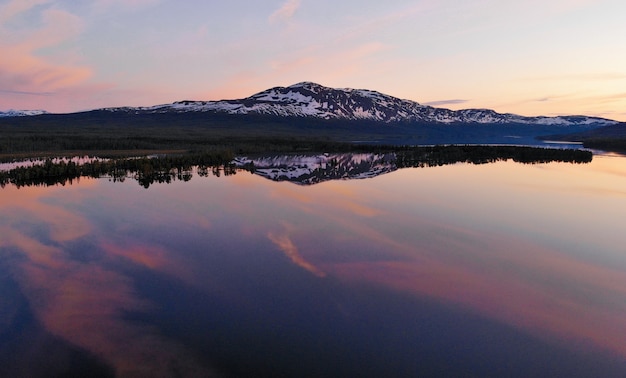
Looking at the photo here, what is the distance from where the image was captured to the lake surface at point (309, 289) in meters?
6.02

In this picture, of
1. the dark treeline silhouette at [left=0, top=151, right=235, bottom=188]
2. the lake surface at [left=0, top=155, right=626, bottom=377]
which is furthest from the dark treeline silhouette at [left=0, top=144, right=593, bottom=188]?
the lake surface at [left=0, top=155, right=626, bottom=377]

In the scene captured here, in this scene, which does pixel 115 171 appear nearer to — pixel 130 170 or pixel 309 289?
pixel 130 170

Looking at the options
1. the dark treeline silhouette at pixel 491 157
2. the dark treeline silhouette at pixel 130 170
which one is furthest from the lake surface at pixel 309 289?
the dark treeline silhouette at pixel 491 157

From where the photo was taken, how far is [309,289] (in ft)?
27.9

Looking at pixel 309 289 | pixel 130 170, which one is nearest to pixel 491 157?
pixel 130 170

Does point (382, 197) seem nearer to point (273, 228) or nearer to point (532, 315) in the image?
point (273, 228)

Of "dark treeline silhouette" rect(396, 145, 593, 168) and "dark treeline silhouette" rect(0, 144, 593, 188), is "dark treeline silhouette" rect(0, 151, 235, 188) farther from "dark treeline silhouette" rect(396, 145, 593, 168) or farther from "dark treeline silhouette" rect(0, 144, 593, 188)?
"dark treeline silhouette" rect(396, 145, 593, 168)

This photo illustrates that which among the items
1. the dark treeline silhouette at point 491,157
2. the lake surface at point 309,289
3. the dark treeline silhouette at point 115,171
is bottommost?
the lake surface at point 309,289

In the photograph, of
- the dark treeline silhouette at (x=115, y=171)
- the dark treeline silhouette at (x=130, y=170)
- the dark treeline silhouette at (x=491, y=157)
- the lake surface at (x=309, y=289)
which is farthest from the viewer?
the dark treeline silhouette at (x=491, y=157)

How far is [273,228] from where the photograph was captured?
44.8ft

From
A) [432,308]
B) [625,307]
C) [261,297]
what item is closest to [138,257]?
[261,297]

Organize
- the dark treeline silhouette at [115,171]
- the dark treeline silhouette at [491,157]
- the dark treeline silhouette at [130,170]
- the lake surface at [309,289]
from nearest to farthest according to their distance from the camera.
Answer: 1. the lake surface at [309,289]
2. the dark treeline silhouette at [115,171]
3. the dark treeline silhouette at [130,170]
4. the dark treeline silhouette at [491,157]

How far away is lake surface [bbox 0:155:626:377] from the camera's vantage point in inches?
237

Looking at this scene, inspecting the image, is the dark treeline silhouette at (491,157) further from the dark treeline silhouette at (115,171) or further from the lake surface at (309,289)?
the lake surface at (309,289)
